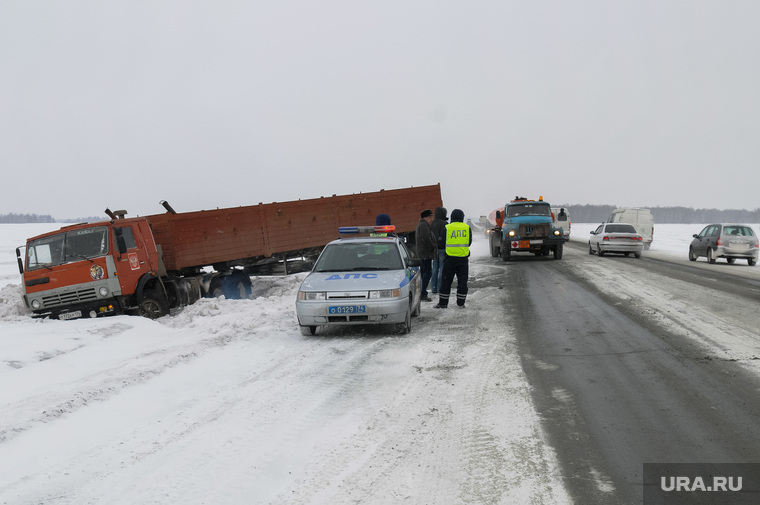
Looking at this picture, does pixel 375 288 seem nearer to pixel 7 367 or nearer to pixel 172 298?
pixel 7 367

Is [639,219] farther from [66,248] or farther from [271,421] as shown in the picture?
[271,421]

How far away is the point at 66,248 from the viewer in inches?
448

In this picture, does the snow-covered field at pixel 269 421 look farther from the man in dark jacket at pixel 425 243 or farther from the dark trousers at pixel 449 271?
the man in dark jacket at pixel 425 243

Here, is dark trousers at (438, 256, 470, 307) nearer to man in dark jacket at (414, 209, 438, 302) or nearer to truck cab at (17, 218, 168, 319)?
man in dark jacket at (414, 209, 438, 302)

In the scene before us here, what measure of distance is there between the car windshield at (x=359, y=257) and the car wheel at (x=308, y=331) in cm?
113

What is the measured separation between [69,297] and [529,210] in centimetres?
1700

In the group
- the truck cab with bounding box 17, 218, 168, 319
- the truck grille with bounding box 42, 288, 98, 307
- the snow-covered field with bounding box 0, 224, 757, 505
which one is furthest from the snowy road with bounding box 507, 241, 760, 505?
the truck grille with bounding box 42, 288, 98, 307

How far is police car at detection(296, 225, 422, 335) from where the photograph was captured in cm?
820

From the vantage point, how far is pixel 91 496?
349 cm

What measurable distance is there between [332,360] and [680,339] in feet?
15.5

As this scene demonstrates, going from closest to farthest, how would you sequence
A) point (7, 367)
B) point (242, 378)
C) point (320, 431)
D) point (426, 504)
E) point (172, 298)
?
point (426, 504) → point (320, 431) → point (242, 378) → point (7, 367) → point (172, 298)

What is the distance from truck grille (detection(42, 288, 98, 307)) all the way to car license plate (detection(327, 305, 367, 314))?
5885mm

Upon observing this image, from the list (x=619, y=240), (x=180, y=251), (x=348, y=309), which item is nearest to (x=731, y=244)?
(x=619, y=240)

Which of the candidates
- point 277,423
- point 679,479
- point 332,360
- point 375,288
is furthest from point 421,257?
point 679,479
